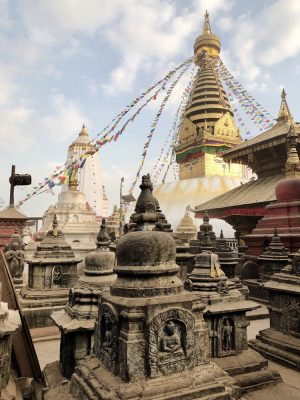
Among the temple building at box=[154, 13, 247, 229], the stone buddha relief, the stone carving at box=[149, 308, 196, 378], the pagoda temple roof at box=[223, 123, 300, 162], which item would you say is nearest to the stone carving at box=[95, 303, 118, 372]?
the stone carving at box=[149, 308, 196, 378]

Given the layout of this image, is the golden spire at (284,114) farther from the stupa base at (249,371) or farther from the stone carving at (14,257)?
the stupa base at (249,371)

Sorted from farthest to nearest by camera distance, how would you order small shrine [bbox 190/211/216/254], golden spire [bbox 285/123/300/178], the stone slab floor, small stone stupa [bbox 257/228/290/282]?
golden spire [bbox 285/123/300/178] < small shrine [bbox 190/211/216/254] < small stone stupa [bbox 257/228/290/282] < the stone slab floor

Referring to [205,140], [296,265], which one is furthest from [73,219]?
[296,265]

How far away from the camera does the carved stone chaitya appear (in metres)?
4.44

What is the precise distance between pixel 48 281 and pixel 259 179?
549 inches

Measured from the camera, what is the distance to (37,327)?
6.90 m

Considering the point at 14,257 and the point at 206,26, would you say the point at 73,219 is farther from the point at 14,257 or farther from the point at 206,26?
the point at 206,26

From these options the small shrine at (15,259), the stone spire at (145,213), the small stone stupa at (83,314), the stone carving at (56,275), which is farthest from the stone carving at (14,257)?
the stone spire at (145,213)

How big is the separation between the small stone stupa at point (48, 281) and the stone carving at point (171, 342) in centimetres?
520

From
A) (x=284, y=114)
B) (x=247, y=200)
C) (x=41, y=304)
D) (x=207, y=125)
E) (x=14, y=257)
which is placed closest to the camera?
(x=41, y=304)

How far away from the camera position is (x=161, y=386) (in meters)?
2.44

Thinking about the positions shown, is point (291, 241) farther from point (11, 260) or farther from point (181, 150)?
point (181, 150)

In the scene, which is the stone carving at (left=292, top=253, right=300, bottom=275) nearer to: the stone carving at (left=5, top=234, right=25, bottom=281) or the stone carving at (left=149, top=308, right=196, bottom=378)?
the stone carving at (left=149, top=308, right=196, bottom=378)

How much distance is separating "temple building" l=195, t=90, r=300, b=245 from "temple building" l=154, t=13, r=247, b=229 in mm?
9461
